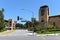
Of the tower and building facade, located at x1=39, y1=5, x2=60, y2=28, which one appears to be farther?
the tower

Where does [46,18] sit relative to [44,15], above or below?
below

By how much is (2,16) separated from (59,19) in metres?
36.2

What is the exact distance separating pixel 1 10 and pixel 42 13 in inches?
1044

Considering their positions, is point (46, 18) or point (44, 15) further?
point (44, 15)

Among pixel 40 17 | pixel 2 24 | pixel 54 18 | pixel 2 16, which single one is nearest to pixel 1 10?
pixel 2 16

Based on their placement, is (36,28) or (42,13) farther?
(42,13)

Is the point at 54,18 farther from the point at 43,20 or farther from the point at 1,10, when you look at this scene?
the point at 1,10

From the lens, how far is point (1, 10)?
120 metres

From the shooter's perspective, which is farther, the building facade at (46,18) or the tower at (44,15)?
the tower at (44,15)

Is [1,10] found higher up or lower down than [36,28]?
higher up

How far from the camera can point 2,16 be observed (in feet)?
388

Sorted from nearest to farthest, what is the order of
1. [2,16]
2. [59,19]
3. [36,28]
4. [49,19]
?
[36,28] → [59,19] → [49,19] → [2,16]

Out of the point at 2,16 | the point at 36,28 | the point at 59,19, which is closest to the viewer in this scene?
the point at 36,28

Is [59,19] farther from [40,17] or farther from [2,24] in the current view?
[2,24]
